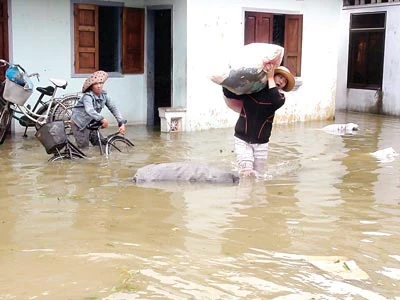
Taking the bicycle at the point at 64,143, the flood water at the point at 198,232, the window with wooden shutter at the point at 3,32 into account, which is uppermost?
the window with wooden shutter at the point at 3,32

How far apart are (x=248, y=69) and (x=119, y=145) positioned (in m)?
3.53

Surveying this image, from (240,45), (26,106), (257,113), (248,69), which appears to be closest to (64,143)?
(26,106)

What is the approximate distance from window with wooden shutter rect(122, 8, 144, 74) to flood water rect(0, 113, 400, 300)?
4052 millimetres

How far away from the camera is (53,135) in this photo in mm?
8258

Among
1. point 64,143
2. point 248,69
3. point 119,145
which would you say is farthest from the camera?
point 119,145

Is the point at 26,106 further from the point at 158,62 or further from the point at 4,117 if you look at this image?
the point at 158,62

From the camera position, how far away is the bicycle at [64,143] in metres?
8.28

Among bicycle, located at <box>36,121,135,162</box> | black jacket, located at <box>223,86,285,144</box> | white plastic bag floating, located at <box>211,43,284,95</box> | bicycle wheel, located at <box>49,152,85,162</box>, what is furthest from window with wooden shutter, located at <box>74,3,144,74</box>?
white plastic bag floating, located at <box>211,43,284,95</box>

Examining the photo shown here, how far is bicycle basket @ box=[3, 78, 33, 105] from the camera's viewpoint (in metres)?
9.45

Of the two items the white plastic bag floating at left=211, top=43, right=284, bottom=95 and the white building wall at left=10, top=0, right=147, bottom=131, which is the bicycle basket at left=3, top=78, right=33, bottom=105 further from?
the white plastic bag floating at left=211, top=43, right=284, bottom=95

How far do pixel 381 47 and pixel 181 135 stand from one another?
24.0ft

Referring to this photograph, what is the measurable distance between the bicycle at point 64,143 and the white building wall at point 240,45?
2.31 meters

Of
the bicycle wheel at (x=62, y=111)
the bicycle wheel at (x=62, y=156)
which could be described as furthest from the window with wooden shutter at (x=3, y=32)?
the bicycle wheel at (x=62, y=156)

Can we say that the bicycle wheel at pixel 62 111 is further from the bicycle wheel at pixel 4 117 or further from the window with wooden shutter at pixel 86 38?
the window with wooden shutter at pixel 86 38
